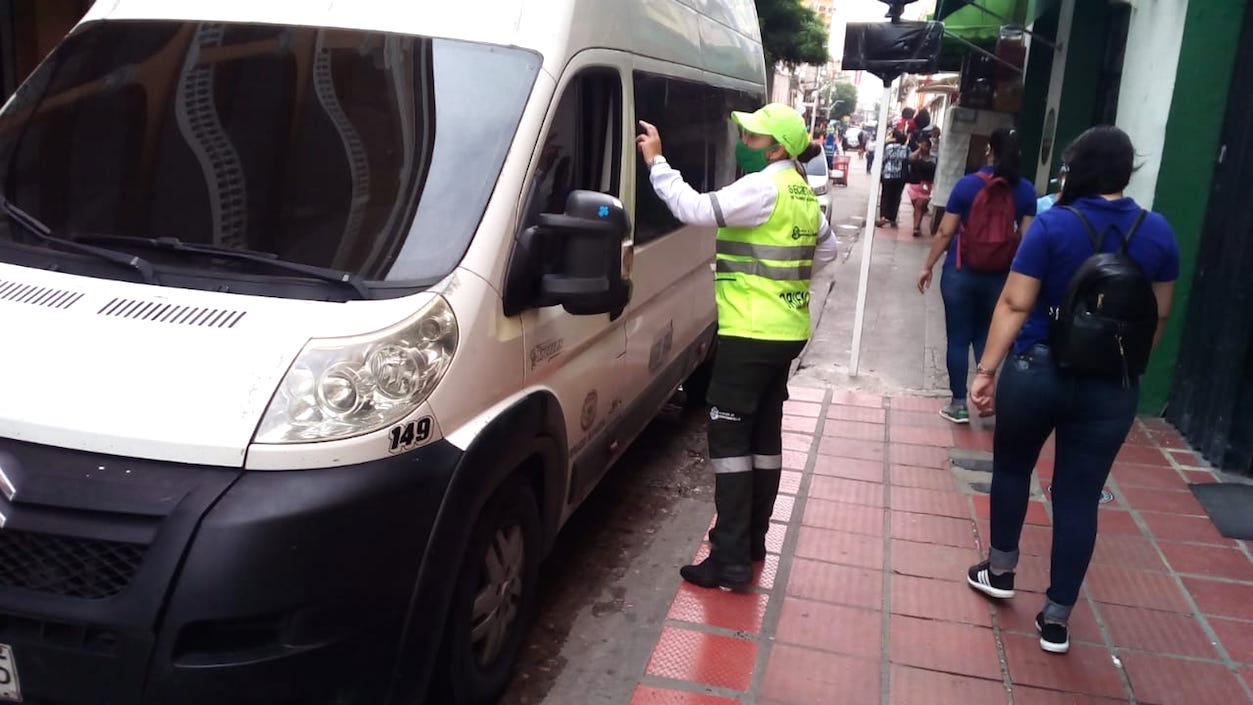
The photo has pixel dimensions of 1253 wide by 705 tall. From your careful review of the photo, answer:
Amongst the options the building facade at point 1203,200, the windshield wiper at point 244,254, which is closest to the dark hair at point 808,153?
the windshield wiper at point 244,254

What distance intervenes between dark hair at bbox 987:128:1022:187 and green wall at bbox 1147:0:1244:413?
860 mm

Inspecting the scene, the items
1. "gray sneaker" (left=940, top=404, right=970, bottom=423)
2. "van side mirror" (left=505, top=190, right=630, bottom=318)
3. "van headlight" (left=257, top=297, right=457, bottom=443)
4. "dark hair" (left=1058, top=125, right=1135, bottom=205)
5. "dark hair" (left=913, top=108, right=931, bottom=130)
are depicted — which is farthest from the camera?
"dark hair" (left=913, top=108, right=931, bottom=130)

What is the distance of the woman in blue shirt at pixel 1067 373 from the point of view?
11.3 feet

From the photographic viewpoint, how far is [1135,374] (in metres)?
3.49

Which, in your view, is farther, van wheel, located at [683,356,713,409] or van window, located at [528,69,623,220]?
van wheel, located at [683,356,713,409]

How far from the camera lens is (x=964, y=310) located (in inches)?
250

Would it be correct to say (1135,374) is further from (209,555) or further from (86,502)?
(86,502)

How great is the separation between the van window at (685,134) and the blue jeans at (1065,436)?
5.27ft

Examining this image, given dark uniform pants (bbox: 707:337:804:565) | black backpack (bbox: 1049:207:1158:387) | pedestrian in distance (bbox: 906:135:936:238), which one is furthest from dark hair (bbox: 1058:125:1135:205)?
pedestrian in distance (bbox: 906:135:936:238)

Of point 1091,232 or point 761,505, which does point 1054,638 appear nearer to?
point 761,505

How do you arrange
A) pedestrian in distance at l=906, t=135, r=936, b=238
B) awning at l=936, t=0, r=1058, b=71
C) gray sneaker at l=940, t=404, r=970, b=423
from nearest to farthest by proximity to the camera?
gray sneaker at l=940, t=404, r=970, b=423
awning at l=936, t=0, r=1058, b=71
pedestrian in distance at l=906, t=135, r=936, b=238

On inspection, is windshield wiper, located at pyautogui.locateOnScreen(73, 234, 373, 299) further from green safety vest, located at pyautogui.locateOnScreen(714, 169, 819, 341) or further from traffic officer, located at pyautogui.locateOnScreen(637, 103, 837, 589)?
green safety vest, located at pyautogui.locateOnScreen(714, 169, 819, 341)

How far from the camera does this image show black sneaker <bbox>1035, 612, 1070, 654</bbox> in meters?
3.72

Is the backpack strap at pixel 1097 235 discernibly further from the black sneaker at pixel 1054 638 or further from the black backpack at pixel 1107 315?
the black sneaker at pixel 1054 638
